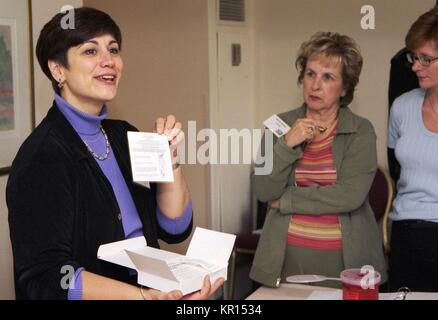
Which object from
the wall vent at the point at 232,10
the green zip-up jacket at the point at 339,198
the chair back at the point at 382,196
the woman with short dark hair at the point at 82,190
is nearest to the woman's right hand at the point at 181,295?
the woman with short dark hair at the point at 82,190

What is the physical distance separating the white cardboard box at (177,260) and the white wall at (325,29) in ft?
7.64

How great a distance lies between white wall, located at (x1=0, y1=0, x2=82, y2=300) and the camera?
2225 millimetres

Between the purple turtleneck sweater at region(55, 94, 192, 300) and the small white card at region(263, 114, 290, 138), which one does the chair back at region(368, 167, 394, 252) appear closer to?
the small white card at region(263, 114, 290, 138)

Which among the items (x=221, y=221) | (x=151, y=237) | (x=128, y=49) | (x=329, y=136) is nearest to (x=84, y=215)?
(x=151, y=237)

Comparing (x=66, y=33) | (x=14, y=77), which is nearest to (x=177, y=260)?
(x=66, y=33)

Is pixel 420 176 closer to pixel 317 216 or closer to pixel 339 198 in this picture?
pixel 339 198

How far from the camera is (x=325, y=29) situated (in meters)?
3.88

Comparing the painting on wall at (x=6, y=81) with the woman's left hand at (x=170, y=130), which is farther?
the painting on wall at (x=6, y=81)

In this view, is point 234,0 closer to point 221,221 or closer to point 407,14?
point 407,14

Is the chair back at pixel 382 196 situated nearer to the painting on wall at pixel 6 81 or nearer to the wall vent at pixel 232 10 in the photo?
the wall vent at pixel 232 10

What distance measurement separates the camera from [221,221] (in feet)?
13.1

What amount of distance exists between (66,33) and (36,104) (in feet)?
2.40

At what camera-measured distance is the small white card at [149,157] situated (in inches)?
63.8
